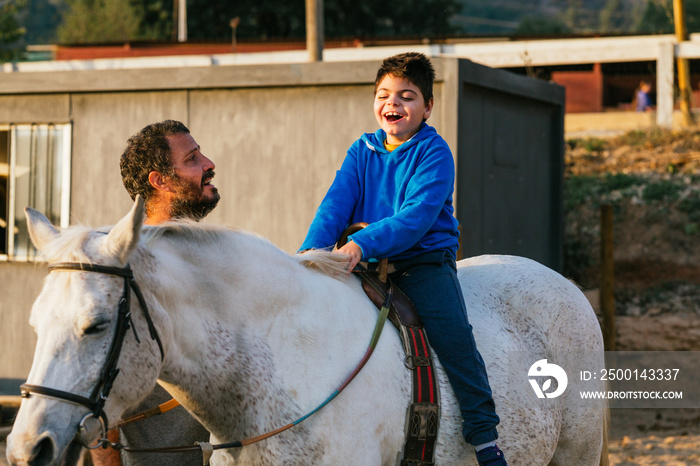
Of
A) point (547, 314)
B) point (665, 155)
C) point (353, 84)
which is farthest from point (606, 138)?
point (547, 314)

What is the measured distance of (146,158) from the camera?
290cm

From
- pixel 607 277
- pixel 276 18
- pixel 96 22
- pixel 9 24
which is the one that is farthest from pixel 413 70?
pixel 96 22

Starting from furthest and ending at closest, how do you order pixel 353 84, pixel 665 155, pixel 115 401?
pixel 665 155
pixel 353 84
pixel 115 401

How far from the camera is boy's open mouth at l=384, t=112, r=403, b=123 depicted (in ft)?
9.75

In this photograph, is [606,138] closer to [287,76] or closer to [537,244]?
[537,244]

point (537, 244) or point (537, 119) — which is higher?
point (537, 119)

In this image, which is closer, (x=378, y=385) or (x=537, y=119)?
(x=378, y=385)

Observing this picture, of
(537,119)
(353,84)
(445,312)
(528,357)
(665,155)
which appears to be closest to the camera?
(445,312)

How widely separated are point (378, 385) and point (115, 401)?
0.87 m

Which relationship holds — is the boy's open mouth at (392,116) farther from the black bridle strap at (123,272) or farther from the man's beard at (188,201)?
the black bridle strap at (123,272)

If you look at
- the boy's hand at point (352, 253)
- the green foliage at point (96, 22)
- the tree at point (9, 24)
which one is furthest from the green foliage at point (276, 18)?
the boy's hand at point (352, 253)

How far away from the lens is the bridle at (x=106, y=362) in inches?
76.2

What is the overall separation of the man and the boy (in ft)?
1.58

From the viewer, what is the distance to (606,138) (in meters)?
16.4
